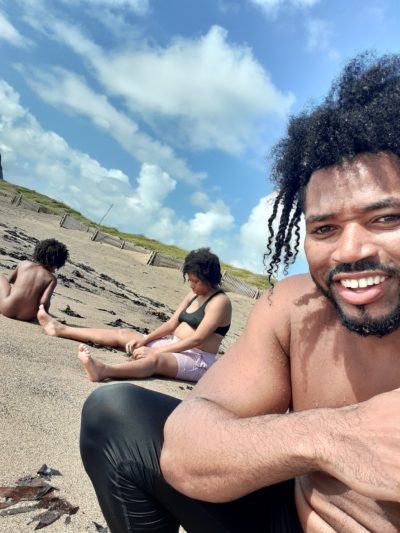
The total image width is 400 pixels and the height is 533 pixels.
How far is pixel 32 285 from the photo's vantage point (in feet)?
22.0

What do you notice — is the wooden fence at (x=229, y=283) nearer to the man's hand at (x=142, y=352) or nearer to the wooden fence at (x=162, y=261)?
the wooden fence at (x=162, y=261)

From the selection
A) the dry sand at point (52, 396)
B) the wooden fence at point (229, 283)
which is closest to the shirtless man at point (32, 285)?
the dry sand at point (52, 396)

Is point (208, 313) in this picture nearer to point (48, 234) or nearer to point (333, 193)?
point (333, 193)

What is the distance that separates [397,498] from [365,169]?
1142mm

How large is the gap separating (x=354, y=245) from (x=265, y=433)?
28.5 inches

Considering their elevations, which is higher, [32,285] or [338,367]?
[338,367]

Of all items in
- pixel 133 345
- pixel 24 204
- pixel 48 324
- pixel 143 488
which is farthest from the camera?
pixel 24 204

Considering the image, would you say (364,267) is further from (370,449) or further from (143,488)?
(143,488)

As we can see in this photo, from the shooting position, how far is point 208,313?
572 centimetres

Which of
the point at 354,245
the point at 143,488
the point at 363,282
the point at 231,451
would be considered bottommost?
the point at 143,488

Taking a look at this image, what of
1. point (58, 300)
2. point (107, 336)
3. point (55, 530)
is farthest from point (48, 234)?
point (55, 530)

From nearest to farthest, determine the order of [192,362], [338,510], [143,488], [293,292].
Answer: [338,510]
[143,488]
[293,292]
[192,362]

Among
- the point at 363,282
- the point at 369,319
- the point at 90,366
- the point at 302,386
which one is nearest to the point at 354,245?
the point at 363,282

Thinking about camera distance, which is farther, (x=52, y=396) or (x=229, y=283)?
(x=229, y=283)
